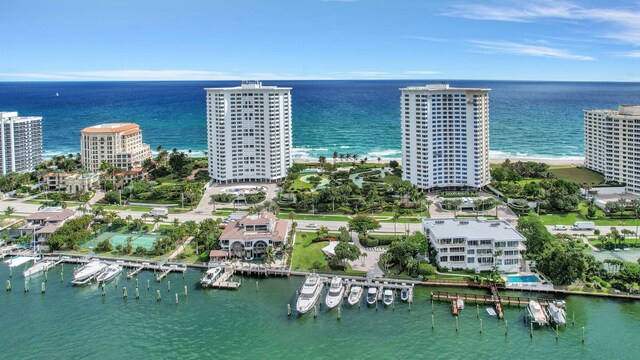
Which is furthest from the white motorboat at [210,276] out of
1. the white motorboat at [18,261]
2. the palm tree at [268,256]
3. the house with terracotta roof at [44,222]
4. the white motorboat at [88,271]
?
the house with terracotta roof at [44,222]

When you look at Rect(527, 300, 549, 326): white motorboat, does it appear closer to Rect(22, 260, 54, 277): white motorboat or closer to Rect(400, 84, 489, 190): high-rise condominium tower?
Rect(400, 84, 489, 190): high-rise condominium tower

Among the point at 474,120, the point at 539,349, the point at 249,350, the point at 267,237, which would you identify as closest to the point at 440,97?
the point at 474,120

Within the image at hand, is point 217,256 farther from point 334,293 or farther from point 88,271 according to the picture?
point 334,293

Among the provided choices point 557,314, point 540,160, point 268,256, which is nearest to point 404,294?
point 557,314

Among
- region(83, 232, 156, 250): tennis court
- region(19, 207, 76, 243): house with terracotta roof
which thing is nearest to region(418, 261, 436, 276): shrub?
region(83, 232, 156, 250): tennis court

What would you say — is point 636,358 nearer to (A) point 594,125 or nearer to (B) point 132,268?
(B) point 132,268

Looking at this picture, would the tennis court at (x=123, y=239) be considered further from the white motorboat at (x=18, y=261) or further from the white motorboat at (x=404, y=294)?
the white motorboat at (x=404, y=294)

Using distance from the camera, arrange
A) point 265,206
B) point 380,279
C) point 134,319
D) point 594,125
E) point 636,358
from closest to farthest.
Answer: point 636,358
point 134,319
point 380,279
point 265,206
point 594,125
